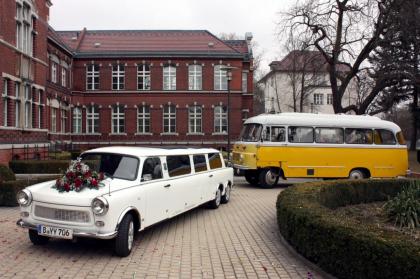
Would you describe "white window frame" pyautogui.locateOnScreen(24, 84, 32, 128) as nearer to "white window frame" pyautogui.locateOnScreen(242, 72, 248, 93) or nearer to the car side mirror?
the car side mirror

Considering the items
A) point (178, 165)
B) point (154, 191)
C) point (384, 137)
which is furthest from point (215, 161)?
point (384, 137)

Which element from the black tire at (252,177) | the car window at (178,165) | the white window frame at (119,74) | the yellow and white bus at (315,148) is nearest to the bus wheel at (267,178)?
the yellow and white bus at (315,148)

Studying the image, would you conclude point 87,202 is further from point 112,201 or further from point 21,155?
point 21,155

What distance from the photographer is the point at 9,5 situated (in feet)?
69.7

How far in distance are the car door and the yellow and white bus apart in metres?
9.59

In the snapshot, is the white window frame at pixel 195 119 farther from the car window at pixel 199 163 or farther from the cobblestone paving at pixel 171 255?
the cobblestone paving at pixel 171 255

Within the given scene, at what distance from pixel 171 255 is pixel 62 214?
1917 mm

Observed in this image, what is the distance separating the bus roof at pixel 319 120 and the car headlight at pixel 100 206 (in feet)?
40.3

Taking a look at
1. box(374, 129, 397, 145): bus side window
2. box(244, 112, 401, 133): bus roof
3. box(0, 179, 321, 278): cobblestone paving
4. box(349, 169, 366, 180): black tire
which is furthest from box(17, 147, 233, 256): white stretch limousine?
box(374, 129, 397, 145): bus side window

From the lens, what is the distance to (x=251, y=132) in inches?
749

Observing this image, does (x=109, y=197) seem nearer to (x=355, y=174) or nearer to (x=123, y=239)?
(x=123, y=239)

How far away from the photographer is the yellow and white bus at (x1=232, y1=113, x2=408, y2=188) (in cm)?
1844

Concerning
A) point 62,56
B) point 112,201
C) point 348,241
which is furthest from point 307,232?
point 62,56

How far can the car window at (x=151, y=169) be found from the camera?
331 inches
